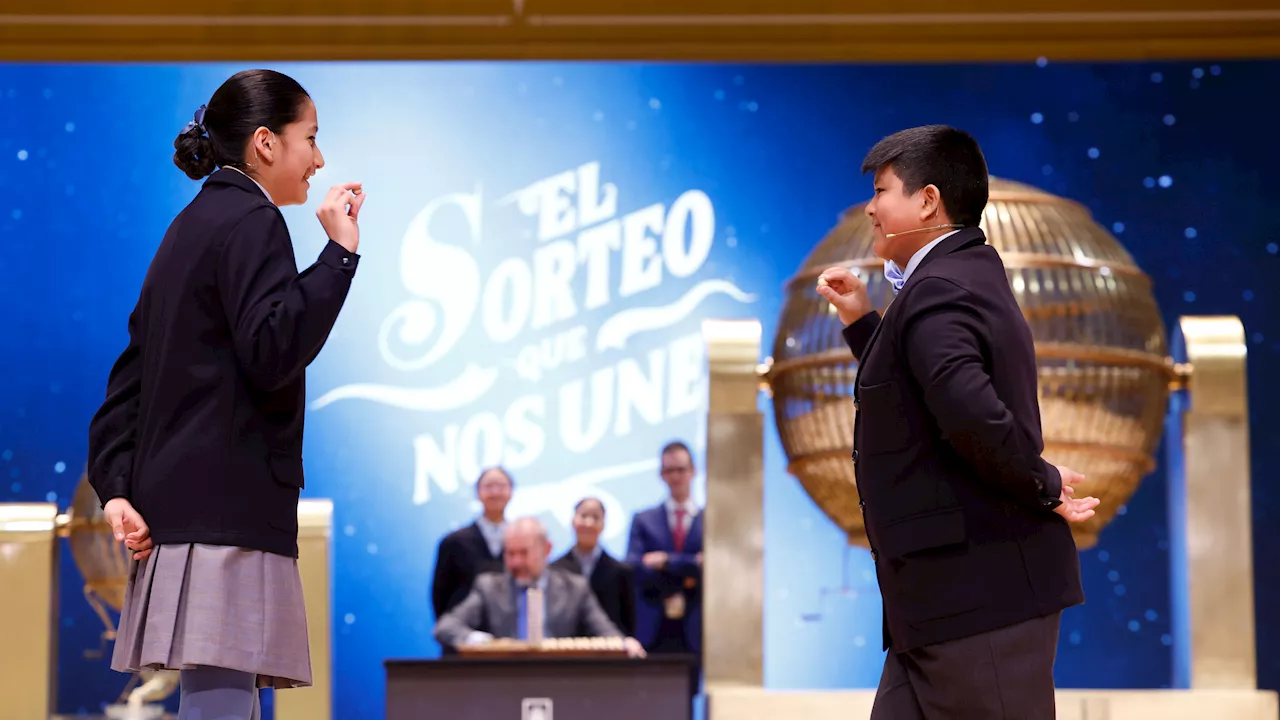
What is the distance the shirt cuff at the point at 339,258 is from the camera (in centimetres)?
195

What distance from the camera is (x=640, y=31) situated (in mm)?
6684

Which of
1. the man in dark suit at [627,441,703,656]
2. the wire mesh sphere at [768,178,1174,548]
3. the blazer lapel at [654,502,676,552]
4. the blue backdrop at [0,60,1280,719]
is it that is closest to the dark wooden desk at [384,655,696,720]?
the wire mesh sphere at [768,178,1174,548]

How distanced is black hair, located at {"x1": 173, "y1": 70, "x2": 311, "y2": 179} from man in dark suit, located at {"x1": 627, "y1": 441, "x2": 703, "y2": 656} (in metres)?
3.20

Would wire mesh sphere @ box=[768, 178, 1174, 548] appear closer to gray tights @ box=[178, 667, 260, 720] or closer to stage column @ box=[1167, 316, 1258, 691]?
stage column @ box=[1167, 316, 1258, 691]

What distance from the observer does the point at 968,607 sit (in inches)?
75.6

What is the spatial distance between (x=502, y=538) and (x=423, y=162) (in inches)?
78.4

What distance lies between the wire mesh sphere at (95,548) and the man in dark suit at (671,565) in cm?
173

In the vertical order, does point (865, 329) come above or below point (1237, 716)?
above

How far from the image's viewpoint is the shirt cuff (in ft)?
6.41

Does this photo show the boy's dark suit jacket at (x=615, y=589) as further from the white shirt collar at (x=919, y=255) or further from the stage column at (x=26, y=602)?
the white shirt collar at (x=919, y=255)

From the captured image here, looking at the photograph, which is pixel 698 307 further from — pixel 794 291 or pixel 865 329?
pixel 865 329

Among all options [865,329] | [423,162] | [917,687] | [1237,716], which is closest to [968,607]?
[917,687]

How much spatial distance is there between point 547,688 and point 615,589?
1696 millimetres

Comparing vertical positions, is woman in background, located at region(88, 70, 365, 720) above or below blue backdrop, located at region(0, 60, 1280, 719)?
below
